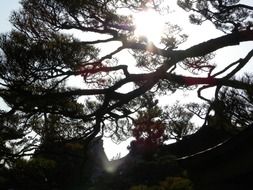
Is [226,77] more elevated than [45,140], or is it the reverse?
[45,140]

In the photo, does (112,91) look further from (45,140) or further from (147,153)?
(147,153)

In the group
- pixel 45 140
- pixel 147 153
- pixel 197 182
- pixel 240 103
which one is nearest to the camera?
pixel 197 182

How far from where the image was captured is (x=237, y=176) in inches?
140

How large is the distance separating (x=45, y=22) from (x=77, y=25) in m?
0.53

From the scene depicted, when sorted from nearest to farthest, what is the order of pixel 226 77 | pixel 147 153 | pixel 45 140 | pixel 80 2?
pixel 226 77 → pixel 80 2 → pixel 45 140 → pixel 147 153

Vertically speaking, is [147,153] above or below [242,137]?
above

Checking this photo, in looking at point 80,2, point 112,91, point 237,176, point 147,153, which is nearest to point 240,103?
point 112,91

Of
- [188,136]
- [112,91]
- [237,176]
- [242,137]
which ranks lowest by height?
[237,176]

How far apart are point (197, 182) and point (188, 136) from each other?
1258cm

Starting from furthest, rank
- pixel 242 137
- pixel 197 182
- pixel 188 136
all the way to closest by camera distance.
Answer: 1. pixel 188 136
2. pixel 197 182
3. pixel 242 137

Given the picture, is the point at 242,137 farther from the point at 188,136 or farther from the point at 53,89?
the point at 188,136

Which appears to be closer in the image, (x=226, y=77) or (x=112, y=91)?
(x=226, y=77)

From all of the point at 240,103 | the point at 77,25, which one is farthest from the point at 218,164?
the point at 240,103

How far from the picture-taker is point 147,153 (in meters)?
15.4
